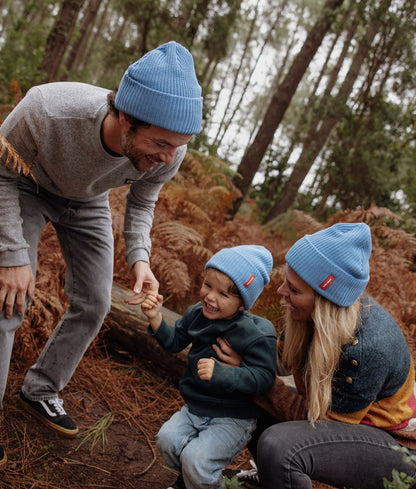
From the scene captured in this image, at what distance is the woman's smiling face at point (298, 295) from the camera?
7.77 feet

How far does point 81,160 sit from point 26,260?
0.63 metres

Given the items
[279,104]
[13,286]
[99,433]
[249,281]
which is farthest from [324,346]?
[279,104]

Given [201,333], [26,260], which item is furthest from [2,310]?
[201,333]

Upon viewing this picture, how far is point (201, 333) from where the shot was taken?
2586 mm

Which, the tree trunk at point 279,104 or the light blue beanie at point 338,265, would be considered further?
the tree trunk at point 279,104

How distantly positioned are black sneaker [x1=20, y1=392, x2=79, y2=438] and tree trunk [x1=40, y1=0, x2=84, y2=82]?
698 centimetres

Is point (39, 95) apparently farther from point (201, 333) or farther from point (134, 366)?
point (134, 366)

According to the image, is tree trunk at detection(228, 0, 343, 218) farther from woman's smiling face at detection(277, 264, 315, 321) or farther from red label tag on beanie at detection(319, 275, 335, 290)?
red label tag on beanie at detection(319, 275, 335, 290)

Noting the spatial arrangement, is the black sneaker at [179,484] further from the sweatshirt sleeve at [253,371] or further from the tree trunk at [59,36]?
the tree trunk at [59,36]

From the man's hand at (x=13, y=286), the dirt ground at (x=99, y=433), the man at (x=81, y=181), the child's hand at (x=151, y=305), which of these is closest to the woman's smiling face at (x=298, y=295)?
the child's hand at (x=151, y=305)

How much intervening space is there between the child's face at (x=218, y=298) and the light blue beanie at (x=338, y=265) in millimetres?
418

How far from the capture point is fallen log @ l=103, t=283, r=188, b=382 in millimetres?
3748

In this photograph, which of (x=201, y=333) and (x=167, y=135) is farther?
(x=201, y=333)

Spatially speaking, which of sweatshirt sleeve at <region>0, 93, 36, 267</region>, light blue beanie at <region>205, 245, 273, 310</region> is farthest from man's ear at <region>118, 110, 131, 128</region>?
light blue beanie at <region>205, 245, 273, 310</region>
